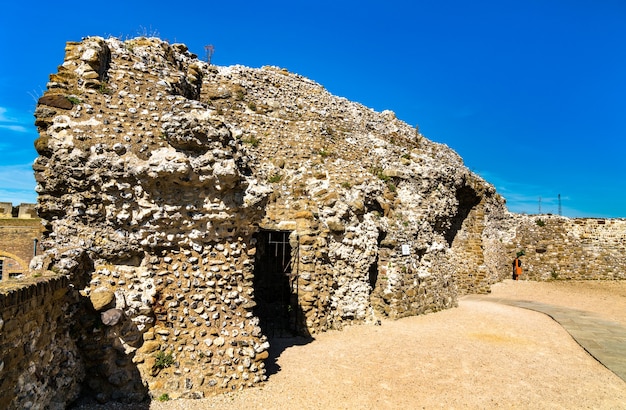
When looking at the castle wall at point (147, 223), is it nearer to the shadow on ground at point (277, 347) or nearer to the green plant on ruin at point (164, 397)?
the green plant on ruin at point (164, 397)

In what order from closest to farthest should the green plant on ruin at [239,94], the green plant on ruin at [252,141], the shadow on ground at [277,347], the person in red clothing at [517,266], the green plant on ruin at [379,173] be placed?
the shadow on ground at [277,347], the green plant on ruin at [252,141], the green plant on ruin at [239,94], the green plant on ruin at [379,173], the person in red clothing at [517,266]

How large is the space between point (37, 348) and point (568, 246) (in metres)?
24.2

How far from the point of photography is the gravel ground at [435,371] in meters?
6.35

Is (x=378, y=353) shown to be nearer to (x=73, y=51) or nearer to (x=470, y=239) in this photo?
(x=73, y=51)

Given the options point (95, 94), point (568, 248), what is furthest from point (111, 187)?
point (568, 248)

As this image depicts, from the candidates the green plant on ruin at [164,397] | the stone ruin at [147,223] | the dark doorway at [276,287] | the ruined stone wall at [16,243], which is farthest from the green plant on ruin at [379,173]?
the ruined stone wall at [16,243]

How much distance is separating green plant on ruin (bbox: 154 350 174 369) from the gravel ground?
50 cm

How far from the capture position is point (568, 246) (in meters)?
21.8

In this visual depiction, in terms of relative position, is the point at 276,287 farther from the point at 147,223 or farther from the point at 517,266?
the point at 517,266

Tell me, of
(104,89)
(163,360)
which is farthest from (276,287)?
(104,89)

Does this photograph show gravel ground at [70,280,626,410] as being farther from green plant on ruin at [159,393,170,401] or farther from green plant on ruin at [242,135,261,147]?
green plant on ruin at [242,135,261,147]

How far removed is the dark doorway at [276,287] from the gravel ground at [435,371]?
2.71 feet

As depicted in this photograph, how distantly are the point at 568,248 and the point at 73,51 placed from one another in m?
23.8

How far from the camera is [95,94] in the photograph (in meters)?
6.41
